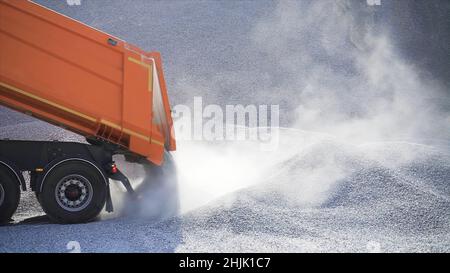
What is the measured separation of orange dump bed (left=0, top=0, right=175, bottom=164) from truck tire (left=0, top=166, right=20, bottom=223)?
771 millimetres

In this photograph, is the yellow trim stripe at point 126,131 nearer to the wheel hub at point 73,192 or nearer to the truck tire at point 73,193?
the truck tire at point 73,193

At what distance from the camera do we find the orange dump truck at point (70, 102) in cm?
699

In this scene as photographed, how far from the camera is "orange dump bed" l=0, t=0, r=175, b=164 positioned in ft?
22.9

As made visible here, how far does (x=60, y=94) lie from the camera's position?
708 cm

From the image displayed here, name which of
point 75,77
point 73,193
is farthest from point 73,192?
point 75,77

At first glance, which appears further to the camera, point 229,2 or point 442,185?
point 229,2

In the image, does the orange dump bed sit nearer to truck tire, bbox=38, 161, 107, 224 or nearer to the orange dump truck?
the orange dump truck

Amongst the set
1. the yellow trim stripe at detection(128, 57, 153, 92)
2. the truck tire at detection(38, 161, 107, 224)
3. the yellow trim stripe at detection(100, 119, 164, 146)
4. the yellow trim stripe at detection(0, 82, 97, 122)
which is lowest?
the truck tire at detection(38, 161, 107, 224)

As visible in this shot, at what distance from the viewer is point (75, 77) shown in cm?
712

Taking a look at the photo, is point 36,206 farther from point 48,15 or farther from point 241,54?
point 241,54

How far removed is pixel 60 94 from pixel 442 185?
17.5 feet

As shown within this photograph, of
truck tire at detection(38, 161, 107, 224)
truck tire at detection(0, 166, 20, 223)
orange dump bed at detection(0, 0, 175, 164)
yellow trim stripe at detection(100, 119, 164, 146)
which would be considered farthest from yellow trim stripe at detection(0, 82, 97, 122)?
truck tire at detection(0, 166, 20, 223)

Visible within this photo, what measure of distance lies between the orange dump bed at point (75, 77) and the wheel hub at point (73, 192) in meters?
0.58
